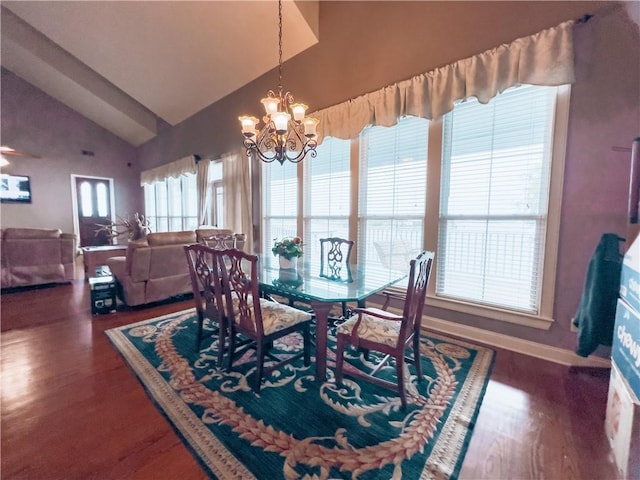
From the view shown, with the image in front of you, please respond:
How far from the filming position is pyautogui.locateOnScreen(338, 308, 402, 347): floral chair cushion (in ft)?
5.49

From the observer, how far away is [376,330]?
5.70 feet

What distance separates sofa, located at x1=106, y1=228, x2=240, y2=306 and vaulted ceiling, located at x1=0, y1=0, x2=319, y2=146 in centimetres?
279

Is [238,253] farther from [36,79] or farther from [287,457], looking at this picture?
[36,79]

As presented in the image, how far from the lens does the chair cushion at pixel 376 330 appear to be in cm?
167

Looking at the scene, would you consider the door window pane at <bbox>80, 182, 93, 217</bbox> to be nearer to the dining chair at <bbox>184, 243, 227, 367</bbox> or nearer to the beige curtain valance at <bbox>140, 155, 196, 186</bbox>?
the beige curtain valance at <bbox>140, 155, 196, 186</bbox>

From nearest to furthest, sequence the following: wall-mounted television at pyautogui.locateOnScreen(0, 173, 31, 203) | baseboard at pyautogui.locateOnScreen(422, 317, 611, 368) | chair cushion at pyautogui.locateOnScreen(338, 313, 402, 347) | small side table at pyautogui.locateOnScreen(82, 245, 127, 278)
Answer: chair cushion at pyautogui.locateOnScreen(338, 313, 402, 347) < baseboard at pyautogui.locateOnScreen(422, 317, 611, 368) < small side table at pyautogui.locateOnScreen(82, 245, 127, 278) < wall-mounted television at pyautogui.locateOnScreen(0, 173, 31, 203)

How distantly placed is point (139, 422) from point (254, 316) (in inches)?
33.1

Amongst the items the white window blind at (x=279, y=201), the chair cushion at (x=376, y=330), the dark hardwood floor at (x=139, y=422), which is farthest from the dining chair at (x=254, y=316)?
the white window blind at (x=279, y=201)

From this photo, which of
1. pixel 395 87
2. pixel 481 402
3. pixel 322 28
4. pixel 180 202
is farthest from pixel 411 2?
pixel 180 202

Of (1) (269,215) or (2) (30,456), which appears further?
(1) (269,215)

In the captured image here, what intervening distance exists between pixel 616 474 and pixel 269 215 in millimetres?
4248

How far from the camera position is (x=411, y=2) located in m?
2.73

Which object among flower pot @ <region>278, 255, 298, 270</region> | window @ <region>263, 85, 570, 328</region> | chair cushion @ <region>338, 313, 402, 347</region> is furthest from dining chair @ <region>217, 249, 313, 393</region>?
window @ <region>263, 85, 570, 328</region>

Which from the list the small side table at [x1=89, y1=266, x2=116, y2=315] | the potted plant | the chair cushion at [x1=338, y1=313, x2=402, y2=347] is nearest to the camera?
the chair cushion at [x1=338, y1=313, x2=402, y2=347]
